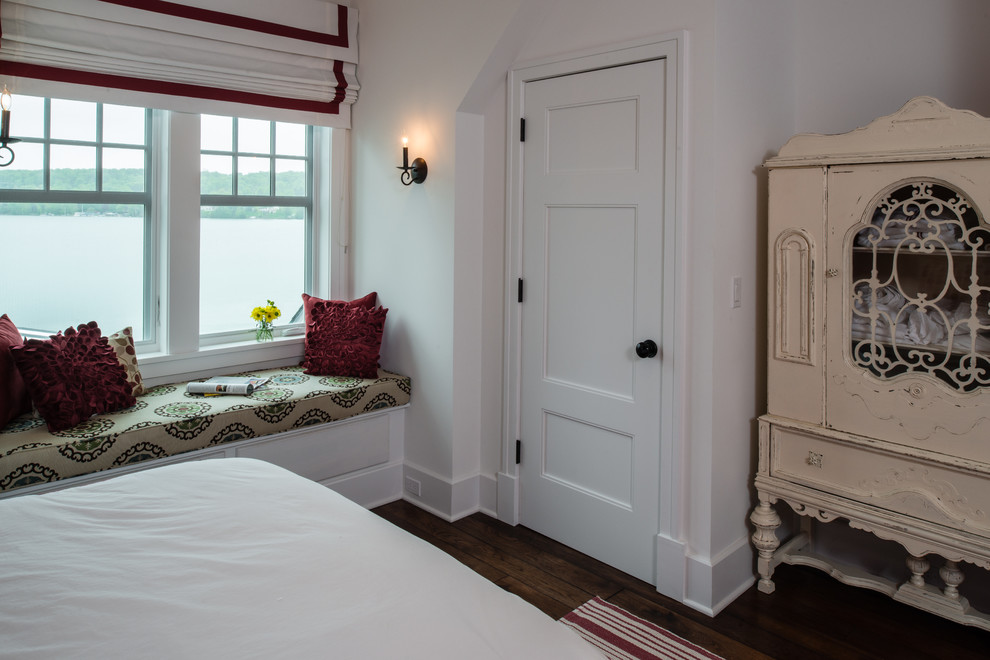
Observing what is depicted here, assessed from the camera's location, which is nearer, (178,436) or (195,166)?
(178,436)

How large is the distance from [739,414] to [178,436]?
219cm

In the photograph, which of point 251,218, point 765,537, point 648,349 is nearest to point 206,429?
point 251,218

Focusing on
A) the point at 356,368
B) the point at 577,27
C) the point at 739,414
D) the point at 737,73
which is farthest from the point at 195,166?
the point at 739,414

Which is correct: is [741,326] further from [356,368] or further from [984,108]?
[356,368]

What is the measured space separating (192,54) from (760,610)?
11.0ft

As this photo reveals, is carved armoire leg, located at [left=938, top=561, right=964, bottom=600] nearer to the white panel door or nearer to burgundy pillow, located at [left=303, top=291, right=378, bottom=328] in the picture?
the white panel door

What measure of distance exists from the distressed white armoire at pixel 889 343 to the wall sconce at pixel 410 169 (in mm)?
1610

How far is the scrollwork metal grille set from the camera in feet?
7.45

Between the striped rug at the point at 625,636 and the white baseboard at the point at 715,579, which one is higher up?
the white baseboard at the point at 715,579

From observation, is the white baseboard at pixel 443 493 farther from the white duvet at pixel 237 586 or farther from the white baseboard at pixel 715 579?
the white duvet at pixel 237 586

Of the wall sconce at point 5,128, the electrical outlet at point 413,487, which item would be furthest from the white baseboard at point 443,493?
the wall sconce at point 5,128

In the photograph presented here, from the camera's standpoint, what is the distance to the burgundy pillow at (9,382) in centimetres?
270

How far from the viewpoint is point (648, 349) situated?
2768 mm

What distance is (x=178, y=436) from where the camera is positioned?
2875 millimetres
